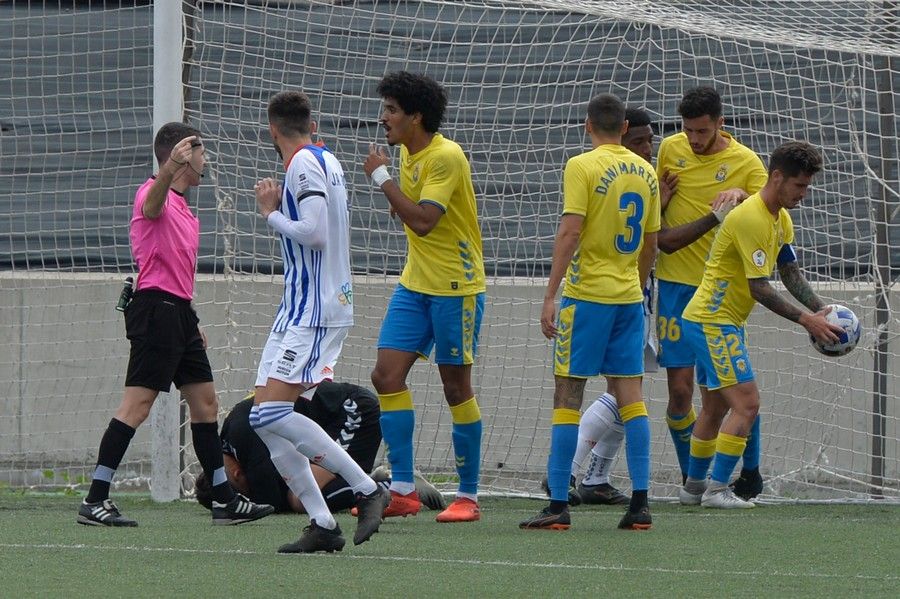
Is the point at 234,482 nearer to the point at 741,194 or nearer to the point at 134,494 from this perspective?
the point at 134,494

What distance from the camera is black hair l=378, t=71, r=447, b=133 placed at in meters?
6.86

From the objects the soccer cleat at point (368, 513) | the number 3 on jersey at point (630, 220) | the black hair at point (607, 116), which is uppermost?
the black hair at point (607, 116)

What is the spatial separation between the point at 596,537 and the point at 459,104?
12.5ft

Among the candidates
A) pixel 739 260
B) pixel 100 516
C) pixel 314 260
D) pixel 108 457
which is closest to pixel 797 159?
pixel 739 260

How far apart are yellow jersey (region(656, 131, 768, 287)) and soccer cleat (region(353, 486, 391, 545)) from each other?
2810 millimetres

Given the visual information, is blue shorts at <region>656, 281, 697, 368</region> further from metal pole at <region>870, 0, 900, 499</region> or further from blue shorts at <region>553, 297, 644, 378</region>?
metal pole at <region>870, 0, 900, 499</region>

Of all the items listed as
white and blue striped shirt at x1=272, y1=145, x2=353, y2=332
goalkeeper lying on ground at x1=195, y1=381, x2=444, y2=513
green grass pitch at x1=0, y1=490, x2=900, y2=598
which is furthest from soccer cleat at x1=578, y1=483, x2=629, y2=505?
white and blue striped shirt at x1=272, y1=145, x2=353, y2=332

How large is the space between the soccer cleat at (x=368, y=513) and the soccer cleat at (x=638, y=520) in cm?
135

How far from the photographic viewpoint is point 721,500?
7770 millimetres

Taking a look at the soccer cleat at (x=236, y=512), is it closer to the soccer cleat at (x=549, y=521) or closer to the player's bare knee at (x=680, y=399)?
the soccer cleat at (x=549, y=521)

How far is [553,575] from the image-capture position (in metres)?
5.24

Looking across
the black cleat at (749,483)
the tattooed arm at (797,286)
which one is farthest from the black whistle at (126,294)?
the black cleat at (749,483)

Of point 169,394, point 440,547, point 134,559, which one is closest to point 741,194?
point 440,547

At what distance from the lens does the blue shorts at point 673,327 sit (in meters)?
7.93
